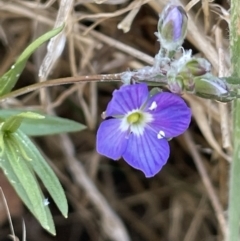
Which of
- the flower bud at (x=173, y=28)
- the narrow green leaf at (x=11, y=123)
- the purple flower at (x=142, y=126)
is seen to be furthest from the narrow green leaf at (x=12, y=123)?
the flower bud at (x=173, y=28)

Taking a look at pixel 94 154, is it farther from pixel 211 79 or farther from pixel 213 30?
pixel 211 79

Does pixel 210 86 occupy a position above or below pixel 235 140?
above

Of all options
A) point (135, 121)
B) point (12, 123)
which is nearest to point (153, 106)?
point (135, 121)

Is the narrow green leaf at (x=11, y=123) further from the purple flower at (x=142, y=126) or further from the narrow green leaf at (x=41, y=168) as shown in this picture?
the purple flower at (x=142, y=126)

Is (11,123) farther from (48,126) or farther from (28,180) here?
(48,126)

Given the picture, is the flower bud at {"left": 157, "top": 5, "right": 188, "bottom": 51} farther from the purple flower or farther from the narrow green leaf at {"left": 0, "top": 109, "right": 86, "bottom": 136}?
the narrow green leaf at {"left": 0, "top": 109, "right": 86, "bottom": 136}

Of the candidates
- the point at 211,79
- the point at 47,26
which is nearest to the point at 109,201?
the point at 47,26

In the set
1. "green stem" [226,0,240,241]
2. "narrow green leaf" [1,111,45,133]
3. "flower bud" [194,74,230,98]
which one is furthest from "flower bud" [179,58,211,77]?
"narrow green leaf" [1,111,45,133]
